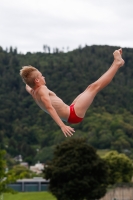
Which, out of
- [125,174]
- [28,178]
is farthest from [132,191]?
[28,178]

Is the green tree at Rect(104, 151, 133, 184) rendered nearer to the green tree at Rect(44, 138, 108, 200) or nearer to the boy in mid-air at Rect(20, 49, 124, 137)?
the green tree at Rect(44, 138, 108, 200)

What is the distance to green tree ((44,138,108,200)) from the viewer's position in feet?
292

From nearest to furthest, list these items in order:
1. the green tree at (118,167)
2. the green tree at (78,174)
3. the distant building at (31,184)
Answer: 1. the green tree at (78,174)
2. the green tree at (118,167)
3. the distant building at (31,184)

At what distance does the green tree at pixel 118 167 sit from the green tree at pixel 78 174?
825 inches

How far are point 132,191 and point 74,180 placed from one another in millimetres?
19927

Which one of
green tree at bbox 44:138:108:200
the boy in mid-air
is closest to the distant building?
green tree at bbox 44:138:108:200

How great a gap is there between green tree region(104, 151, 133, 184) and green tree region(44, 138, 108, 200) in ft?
68.8

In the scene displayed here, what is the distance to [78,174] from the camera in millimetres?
89562

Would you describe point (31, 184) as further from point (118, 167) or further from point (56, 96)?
point (56, 96)

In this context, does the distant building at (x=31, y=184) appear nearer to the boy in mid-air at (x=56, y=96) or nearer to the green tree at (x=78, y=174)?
the green tree at (x=78, y=174)

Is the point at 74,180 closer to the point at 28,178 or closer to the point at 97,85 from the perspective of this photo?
the point at 97,85

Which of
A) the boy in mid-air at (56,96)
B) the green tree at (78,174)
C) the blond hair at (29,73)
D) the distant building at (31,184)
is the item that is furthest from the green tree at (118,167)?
the blond hair at (29,73)

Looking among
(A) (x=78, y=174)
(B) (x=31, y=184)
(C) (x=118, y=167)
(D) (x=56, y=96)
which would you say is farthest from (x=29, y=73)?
(B) (x=31, y=184)

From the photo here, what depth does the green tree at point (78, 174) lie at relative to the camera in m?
89.1
